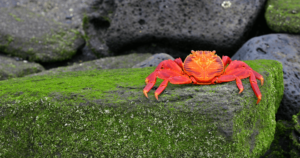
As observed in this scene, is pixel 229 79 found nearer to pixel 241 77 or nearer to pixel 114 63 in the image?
pixel 241 77

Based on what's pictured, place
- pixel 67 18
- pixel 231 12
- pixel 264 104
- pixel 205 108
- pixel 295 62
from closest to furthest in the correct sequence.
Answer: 1. pixel 205 108
2. pixel 264 104
3. pixel 295 62
4. pixel 231 12
5. pixel 67 18

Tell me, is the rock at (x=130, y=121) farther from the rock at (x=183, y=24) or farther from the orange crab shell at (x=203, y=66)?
the rock at (x=183, y=24)

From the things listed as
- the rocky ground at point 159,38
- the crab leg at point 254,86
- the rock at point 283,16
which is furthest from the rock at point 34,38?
the crab leg at point 254,86

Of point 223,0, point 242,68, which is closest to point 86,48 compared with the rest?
point 223,0

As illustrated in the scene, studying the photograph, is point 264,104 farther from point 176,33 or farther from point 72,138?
point 176,33

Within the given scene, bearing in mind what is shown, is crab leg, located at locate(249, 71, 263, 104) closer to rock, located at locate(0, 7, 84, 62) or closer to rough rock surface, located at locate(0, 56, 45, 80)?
rock, located at locate(0, 7, 84, 62)

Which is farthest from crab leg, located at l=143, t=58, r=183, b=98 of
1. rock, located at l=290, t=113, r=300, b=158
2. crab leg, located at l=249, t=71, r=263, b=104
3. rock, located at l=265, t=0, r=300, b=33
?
rock, located at l=265, t=0, r=300, b=33

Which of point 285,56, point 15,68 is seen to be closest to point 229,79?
point 285,56
